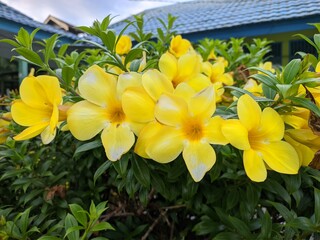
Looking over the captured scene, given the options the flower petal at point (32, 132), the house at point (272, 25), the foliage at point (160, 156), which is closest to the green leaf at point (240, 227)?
the foliage at point (160, 156)

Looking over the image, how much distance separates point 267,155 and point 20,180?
2.12 ft

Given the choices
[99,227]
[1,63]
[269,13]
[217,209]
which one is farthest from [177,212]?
[1,63]

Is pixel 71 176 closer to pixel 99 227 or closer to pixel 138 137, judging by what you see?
pixel 99 227

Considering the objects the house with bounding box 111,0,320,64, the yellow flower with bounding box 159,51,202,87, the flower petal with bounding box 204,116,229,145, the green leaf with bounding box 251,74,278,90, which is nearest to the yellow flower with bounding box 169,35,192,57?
the yellow flower with bounding box 159,51,202,87

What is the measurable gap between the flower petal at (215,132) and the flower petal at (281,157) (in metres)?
0.07

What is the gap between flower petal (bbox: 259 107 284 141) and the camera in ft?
1.69

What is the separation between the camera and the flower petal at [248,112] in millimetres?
500

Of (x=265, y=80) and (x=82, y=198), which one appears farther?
(x=82, y=198)

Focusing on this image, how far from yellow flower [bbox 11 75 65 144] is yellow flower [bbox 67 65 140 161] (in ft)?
0.15

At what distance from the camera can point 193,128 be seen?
1.68ft

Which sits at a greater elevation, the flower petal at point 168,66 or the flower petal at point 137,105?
the flower petal at point 137,105

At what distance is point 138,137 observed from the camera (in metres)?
0.52

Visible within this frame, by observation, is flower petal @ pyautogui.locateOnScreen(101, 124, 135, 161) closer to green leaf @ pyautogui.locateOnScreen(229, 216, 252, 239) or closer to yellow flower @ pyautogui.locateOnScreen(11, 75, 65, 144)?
yellow flower @ pyautogui.locateOnScreen(11, 75, 65, 144)

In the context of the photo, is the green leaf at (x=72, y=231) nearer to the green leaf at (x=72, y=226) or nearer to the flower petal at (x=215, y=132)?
the green leaf at (x=72, y=226)
